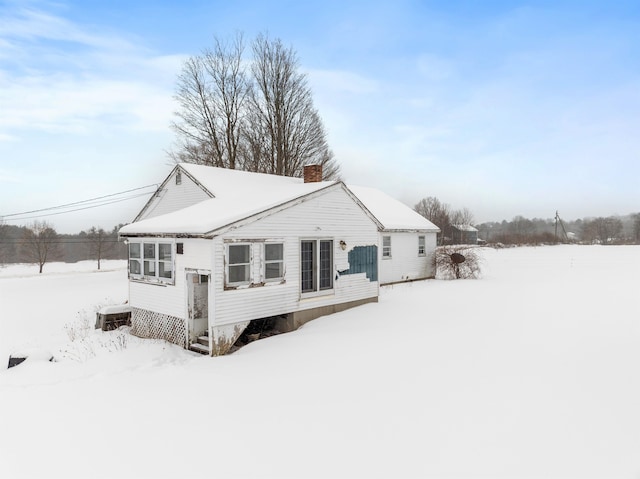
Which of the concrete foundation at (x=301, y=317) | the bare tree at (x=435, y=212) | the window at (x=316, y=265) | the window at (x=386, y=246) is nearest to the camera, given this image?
the concrete foundation at (x=301, y=317)

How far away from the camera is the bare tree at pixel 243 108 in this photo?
2831 centimetres

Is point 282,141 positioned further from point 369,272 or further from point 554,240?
point 554,240

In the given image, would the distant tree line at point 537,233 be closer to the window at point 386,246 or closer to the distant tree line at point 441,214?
the distant tree line at point 441,214

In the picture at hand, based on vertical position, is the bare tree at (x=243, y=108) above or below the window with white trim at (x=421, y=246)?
above

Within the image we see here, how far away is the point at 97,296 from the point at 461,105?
21.0m

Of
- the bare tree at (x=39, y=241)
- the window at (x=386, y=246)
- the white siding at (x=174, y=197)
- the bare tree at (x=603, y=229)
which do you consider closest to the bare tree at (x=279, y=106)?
the window at (x=386, y=246)

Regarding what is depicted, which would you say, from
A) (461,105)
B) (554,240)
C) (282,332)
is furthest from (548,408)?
(554,240)

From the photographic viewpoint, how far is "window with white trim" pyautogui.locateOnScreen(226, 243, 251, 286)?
9453 millimetres

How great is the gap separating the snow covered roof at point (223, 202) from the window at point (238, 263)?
0.79 meters

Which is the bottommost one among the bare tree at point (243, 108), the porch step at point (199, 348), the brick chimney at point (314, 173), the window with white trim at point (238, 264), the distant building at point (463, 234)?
the porch step at point (199, 348)

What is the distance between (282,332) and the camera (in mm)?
11125

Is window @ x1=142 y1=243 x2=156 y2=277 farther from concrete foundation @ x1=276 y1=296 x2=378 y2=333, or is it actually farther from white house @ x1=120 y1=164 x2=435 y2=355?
concrete foundation @ x1=276 y1=296 x2=378 y2=333

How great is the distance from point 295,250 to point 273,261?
831 mm

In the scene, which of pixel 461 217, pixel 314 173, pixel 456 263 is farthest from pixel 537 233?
pixel 314 173
